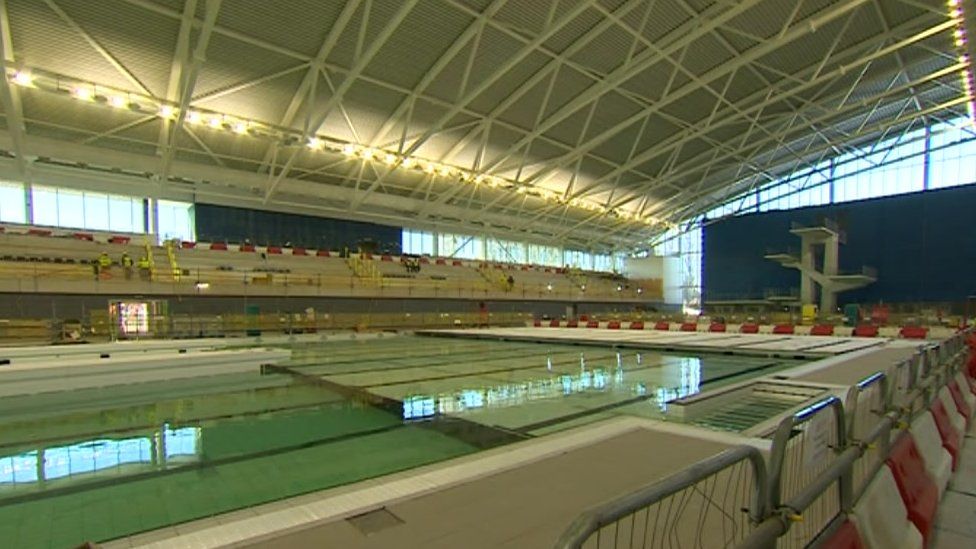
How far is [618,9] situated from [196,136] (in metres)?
17.1

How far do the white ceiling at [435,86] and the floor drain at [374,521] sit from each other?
1327 cm

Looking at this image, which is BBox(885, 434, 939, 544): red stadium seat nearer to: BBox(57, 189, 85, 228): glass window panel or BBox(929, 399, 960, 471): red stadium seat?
BBox(929, 399, 960, 471): red stadium seat

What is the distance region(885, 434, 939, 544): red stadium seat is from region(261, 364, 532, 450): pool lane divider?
8.77 ft

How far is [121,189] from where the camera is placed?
22.1 m

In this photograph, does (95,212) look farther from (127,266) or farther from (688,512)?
(688,512)

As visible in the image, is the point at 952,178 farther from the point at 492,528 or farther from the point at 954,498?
the point at 492,528

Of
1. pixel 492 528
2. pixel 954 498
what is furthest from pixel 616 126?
pixel 492 528

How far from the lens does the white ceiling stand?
14008mm

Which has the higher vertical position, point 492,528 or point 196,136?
point 196,136

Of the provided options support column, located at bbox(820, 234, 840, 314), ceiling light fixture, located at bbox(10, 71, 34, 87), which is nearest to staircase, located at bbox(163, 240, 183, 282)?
ceiling light fixture, located at bbox(10, 71, 34, 87)

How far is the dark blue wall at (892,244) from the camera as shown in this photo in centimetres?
3077

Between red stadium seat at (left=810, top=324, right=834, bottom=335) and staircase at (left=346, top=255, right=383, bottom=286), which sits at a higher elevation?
staircase at (left=346, top=255, right=383, bottom=286)

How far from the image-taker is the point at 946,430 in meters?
4.23

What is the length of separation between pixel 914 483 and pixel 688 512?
1.83 meters
